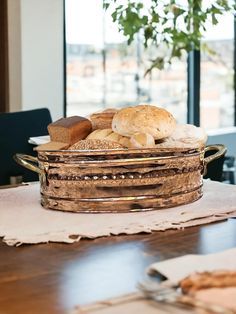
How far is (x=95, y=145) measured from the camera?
1.08 metres

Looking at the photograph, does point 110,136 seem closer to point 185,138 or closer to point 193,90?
point 185,138

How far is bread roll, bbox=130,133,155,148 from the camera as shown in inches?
42.4

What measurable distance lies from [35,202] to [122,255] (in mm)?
363

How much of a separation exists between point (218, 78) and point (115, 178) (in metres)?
3.60

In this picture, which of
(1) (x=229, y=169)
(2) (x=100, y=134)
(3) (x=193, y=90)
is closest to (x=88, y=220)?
(2) (x=100, y=134)

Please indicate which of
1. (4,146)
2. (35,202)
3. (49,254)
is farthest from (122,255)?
(4,146)

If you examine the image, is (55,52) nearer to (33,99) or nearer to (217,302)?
(33,99)

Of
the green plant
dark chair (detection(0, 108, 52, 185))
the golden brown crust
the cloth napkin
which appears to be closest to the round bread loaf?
the cloth napkin

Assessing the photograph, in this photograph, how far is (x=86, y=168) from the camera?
1052mm

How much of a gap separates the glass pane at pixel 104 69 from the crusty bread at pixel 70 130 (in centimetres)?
256

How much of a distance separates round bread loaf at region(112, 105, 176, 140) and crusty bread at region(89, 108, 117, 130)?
56mm

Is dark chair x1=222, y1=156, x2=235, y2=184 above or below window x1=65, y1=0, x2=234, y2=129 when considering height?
below

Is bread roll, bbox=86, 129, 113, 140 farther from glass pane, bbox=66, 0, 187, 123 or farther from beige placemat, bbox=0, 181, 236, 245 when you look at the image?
glass pane, bbox=66, 0, 187, 123

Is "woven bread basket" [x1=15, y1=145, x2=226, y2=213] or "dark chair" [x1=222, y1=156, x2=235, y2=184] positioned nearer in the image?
"woven bread basket" [x1=15, y1=145, x2=226, y2=213]
